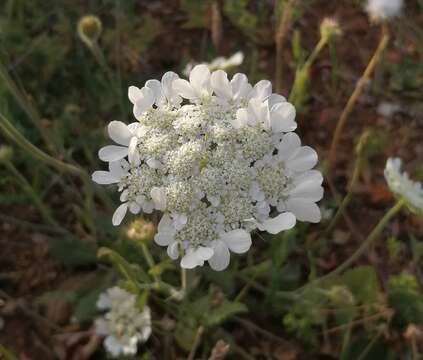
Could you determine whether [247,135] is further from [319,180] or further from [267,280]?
[267,280]

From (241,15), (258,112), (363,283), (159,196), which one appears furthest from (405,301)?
(241,15)

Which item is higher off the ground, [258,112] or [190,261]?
[258,112]

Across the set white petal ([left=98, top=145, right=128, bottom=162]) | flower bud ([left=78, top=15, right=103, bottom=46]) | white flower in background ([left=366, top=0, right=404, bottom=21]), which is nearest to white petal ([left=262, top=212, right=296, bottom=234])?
white petal ([left=98, top=145, right=128, bottom=162])

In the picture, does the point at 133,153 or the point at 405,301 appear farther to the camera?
the point at 405,301

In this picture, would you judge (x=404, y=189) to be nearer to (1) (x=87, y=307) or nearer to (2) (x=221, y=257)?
(2) (x=221, y=257)

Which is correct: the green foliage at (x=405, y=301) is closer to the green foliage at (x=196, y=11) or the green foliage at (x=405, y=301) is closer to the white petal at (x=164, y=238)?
the white petal at (x=164, y=238)

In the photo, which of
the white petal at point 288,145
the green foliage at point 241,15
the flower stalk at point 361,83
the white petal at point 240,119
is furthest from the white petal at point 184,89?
the green foliage at point 241,15
